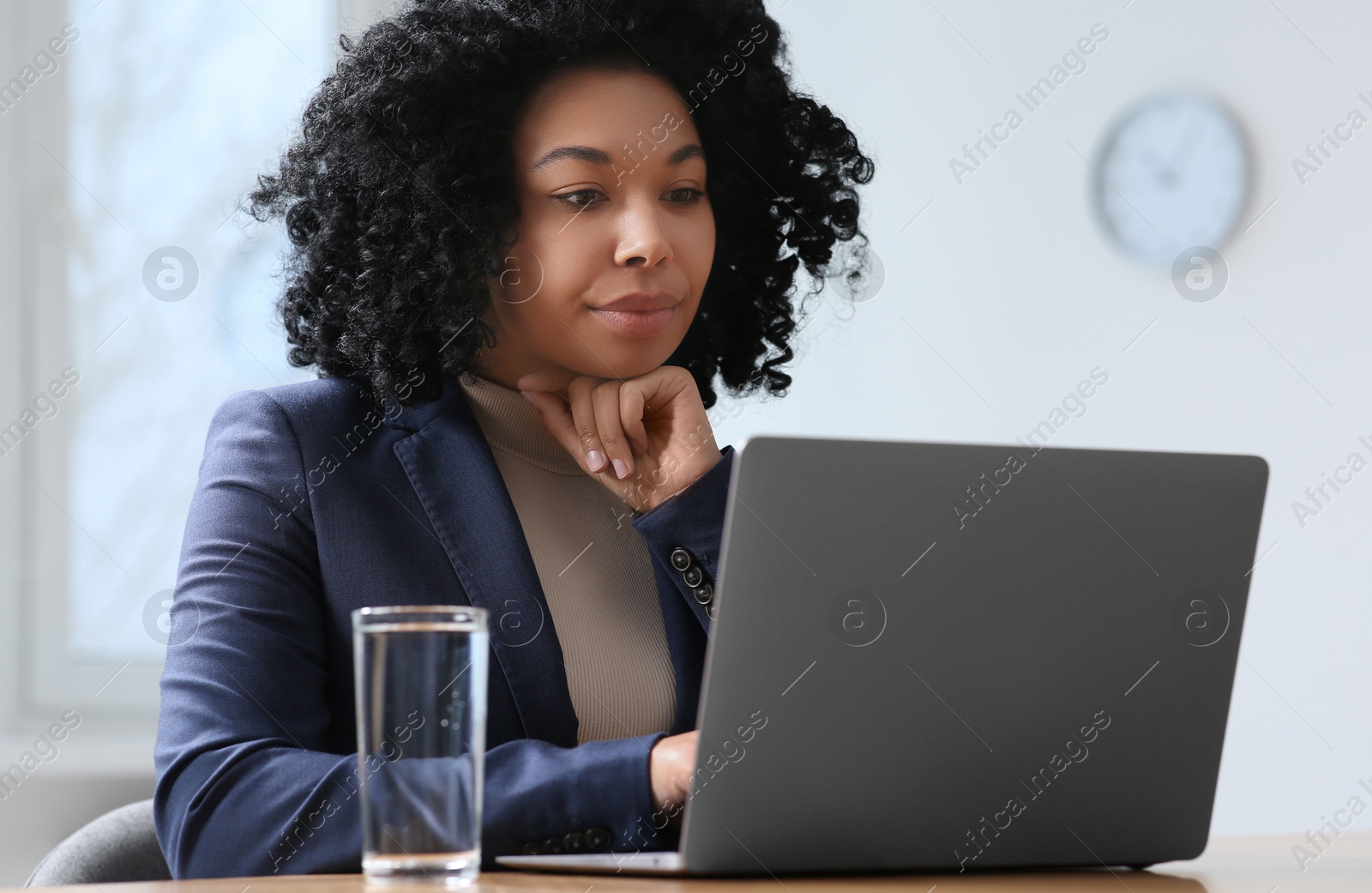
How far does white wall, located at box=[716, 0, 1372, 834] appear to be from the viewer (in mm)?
2479

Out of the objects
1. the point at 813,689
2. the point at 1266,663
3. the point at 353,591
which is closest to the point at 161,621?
the point at 353,591

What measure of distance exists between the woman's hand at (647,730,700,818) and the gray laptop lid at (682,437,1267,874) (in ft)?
0.36

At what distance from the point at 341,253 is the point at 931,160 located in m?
1.75

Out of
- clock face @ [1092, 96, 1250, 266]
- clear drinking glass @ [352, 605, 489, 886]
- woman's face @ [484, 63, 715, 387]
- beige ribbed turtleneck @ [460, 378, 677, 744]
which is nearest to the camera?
clear drinking glass @ [352, 605, 489, 886]

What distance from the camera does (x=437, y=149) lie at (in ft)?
5.04

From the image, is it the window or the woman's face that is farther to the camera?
the window

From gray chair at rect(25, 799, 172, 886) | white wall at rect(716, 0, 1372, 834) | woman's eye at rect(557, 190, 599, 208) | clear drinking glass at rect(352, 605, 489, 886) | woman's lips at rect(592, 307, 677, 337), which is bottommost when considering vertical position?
gray chair at rect(25, 799, 172, 886)

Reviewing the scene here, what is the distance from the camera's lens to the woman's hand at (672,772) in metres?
0.88

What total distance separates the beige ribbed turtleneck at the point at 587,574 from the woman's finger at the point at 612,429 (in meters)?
0.10

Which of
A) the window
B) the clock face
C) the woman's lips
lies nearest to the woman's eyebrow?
the woman's lips

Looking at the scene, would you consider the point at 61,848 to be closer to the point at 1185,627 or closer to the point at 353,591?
the point at 353,591

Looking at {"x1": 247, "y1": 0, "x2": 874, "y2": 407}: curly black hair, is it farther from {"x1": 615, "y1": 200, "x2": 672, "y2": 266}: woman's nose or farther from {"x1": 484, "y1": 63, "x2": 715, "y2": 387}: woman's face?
{"x1": 615, "y1": 200, "x2": 672, "y2": 266}: woman's nose

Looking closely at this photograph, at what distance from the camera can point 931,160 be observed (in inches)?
117

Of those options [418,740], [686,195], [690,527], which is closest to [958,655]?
[418,740]
